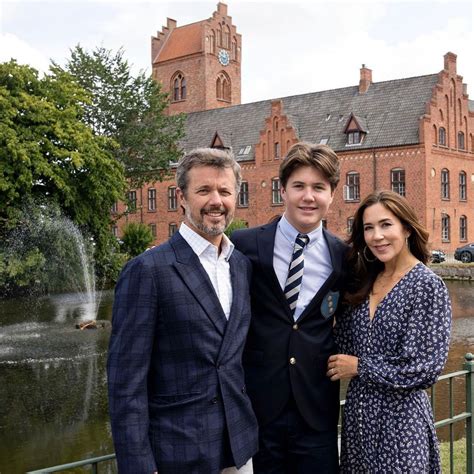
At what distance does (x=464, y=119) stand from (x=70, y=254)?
2701 centimetres

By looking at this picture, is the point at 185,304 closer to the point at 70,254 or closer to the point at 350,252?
the point at 350,252

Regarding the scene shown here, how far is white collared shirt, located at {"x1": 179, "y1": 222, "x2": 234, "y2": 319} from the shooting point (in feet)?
10.0

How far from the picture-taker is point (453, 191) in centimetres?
3888

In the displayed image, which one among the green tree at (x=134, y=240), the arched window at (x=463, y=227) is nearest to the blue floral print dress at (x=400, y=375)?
the green tree at (x=134, y=240)

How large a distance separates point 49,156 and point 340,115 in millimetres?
22651

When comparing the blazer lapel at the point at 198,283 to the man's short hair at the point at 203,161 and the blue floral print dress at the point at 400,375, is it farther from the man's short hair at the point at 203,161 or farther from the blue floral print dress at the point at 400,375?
the blue floral print dress at the point at 400,375

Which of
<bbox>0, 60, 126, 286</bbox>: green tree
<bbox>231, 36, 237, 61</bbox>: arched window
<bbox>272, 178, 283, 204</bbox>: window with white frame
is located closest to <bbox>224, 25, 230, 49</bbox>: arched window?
<bbox>231, 36, 237, 61</bbox>: arched window

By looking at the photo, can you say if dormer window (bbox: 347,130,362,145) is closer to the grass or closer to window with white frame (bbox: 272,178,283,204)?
window with white frame (bbox: 272,178,283,204)

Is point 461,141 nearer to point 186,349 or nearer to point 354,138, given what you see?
point 354,138

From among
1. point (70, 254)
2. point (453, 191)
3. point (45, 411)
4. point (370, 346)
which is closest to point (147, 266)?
point (370, 346)

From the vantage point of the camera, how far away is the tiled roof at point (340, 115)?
37969mm

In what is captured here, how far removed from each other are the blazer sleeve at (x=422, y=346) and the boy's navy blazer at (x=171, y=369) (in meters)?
0.83

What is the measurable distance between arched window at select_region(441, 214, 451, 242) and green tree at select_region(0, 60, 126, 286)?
2096cm

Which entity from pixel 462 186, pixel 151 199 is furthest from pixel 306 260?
pixel 151 199
